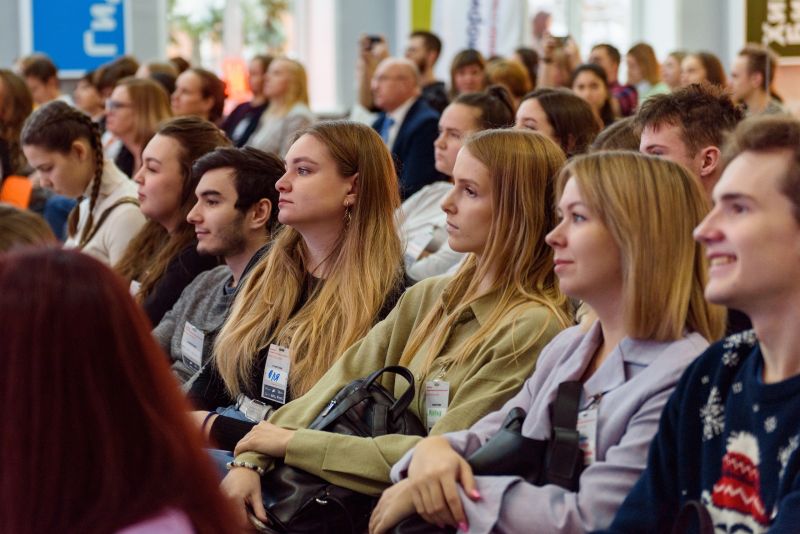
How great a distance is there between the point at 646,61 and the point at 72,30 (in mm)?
5560

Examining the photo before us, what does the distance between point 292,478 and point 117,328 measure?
1.21m

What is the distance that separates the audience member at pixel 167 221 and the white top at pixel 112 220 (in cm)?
17

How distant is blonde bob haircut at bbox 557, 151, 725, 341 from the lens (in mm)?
1953

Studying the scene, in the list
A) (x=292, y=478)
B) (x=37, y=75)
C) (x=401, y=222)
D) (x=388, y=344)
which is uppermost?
(x=37, y=75)

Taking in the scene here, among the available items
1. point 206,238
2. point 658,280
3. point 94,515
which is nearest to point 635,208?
point 658,280

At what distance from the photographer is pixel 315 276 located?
122 inches

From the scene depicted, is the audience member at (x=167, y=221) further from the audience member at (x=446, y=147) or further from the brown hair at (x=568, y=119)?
the brown hair at (x=568, y=119)

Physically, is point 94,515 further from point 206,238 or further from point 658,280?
point 206,238

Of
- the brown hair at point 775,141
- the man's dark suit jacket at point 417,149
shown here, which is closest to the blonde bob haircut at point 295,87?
the man's dark suit jacket at point 417,149

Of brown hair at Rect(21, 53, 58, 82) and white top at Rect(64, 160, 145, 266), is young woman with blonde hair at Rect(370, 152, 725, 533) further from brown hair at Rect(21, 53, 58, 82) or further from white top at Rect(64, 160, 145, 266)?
brown hair at Rect(21, 53, 58, 82)

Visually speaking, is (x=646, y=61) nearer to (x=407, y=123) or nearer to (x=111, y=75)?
(x=407, y=123)

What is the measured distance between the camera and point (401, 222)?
3.16m

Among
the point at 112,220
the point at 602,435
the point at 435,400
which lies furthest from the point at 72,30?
the point at 602,435

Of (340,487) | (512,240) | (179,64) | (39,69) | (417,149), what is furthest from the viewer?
(179,64)
